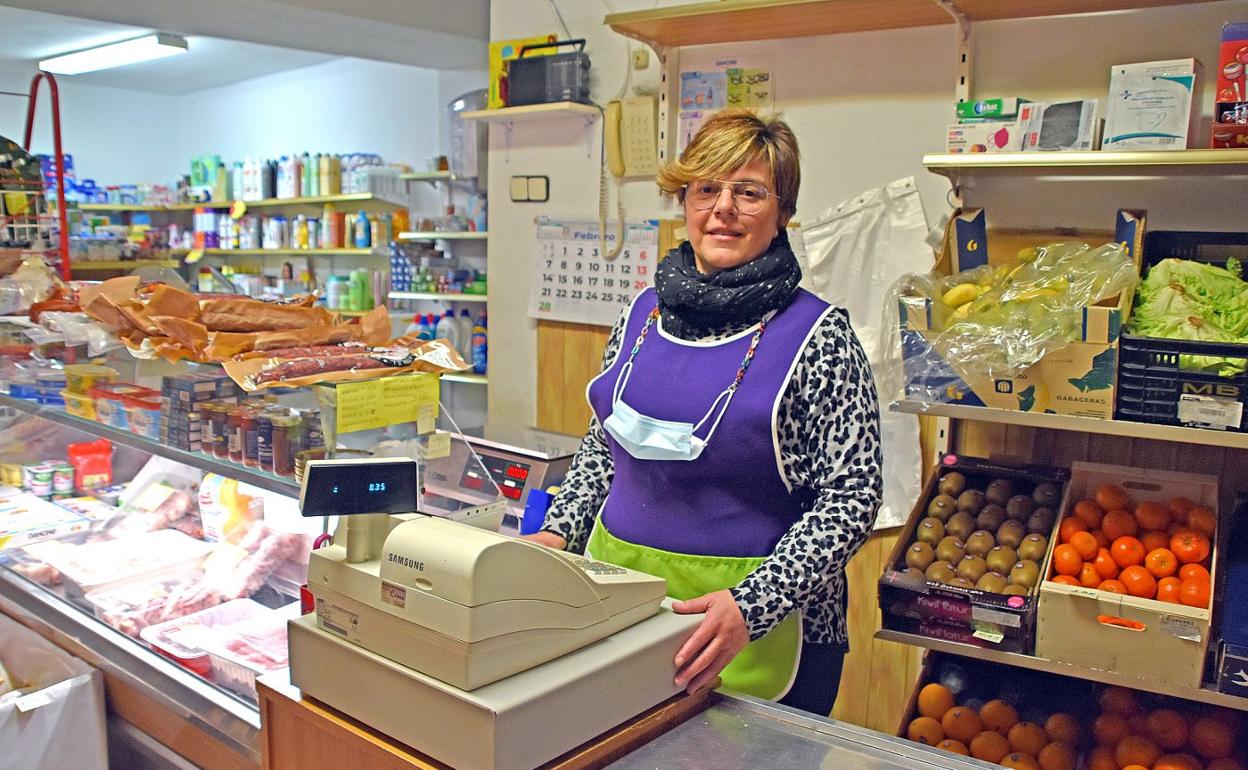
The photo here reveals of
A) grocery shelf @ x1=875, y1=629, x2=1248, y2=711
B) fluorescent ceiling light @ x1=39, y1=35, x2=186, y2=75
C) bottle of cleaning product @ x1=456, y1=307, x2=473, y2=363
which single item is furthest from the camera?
fluorescent ceiling light @ x1=39, y1=35, x2=186, y2=75

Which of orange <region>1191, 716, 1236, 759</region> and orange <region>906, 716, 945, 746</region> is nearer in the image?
orange <region>1191, 716, 1236, 759</region>

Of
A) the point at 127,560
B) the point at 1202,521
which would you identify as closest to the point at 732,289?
the point at 1202,521

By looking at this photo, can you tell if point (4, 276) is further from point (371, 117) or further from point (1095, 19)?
point (371, 117)

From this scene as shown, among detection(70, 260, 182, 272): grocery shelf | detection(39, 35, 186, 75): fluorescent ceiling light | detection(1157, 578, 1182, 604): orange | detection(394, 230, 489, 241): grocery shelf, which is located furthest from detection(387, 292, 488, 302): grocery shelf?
detection(1157, 578, 1182, 604): orange

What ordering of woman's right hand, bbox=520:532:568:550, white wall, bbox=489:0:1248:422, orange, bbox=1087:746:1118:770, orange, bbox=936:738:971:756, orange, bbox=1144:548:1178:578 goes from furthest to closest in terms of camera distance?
white wall, bbox=489:0:1248:422 < orange, bbox=936:738:971:756 < orange, bbox=1087:746:1118:770 < orange, bbox=1144:548:1178:578 < woman's right hand, bbox=520:532:568:550

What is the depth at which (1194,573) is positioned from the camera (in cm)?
205

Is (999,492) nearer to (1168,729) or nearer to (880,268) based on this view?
(1168,729)

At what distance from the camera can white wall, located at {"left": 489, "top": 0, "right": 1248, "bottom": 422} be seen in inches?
99.5

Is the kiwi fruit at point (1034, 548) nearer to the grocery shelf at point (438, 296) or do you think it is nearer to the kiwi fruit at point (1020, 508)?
the kiwi fruit at point (1020, 508)

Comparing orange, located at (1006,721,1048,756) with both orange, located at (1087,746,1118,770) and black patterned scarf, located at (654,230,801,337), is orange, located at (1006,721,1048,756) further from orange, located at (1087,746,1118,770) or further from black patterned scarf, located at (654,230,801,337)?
black patterned scarf, located at (654,230,801,337)

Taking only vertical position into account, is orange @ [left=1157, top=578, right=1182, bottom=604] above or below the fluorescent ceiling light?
below

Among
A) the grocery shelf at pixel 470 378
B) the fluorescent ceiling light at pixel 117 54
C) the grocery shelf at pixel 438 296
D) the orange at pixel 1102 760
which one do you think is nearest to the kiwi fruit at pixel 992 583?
the orange at pixel 1102 760

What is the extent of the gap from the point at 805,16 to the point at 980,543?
1.53 m

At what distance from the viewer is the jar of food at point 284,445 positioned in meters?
2.05
